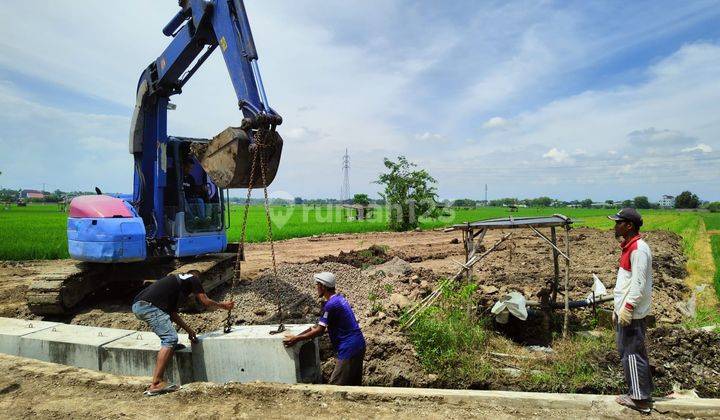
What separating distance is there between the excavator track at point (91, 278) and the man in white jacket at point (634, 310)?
21.5ft

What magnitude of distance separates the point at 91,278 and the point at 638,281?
339 inches

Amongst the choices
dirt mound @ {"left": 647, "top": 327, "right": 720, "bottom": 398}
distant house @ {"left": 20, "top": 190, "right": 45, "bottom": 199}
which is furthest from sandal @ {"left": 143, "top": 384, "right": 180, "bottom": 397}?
distant house @ {"left": 20, "top": 190, "right": 45, "bottom": 199}

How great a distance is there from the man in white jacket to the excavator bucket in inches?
185

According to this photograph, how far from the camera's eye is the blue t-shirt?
465 cm

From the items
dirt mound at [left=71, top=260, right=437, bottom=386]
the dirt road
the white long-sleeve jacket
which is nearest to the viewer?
the white long-sleeve jacket

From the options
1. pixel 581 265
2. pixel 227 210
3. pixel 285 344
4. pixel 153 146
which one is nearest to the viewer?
pixel 285 344

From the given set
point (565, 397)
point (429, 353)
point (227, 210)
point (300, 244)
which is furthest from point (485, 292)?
point (300, 244)

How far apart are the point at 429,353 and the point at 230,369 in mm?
2512

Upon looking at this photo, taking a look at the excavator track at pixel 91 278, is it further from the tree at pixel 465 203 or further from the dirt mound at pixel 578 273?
the tree at pixel 465 203

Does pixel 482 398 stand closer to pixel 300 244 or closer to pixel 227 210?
pixel 227 210

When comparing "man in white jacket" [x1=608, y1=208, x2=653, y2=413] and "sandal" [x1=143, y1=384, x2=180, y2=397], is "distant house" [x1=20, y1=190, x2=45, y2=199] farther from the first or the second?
"man in white jacket" [x1=608, y1=208, x2=653, y2=413]

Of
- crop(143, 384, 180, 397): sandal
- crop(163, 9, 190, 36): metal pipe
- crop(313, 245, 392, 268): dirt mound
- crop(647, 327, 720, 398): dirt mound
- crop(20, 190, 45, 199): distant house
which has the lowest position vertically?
crop(647, 327, 720, 398): dirt mound

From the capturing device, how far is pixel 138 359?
5387mm

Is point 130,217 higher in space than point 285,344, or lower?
higher
